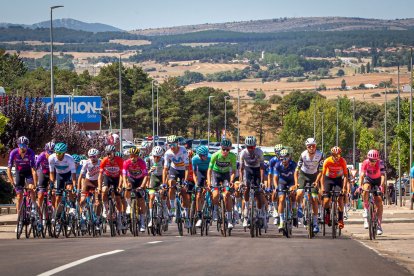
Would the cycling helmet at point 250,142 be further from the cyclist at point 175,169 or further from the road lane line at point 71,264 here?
the road lane line at point 71,264

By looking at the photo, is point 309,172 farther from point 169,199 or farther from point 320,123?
point 320,123

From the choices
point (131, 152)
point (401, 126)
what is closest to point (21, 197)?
point (131, 152)

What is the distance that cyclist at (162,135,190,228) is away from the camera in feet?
89.5

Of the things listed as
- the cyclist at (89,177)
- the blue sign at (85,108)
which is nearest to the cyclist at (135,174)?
the cyclist at (89,177)

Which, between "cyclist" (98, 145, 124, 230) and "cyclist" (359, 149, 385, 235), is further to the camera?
"cyclist" (98, 145, 124, 230)

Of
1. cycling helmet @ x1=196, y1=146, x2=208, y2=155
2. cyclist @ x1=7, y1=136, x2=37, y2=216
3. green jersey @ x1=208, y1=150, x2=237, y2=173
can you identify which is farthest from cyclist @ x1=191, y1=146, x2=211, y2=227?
cyclist @ x1=7, y1=136, x2=37, y2=216

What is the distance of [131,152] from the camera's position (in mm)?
26859

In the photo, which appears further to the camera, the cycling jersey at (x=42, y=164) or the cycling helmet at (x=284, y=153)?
the cycling jersey at (x=42, y=164)

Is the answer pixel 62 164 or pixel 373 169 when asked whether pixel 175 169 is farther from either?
pixel 373 169

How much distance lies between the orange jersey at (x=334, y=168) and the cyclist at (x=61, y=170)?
5.65 meters

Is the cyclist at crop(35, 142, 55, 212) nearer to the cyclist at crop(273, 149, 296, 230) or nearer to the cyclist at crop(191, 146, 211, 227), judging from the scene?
the cyclist at crop(191, 146, 211, 227)

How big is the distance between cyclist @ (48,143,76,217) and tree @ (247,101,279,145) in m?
146

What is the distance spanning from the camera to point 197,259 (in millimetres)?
17031

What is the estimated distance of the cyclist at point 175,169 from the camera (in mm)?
27281
